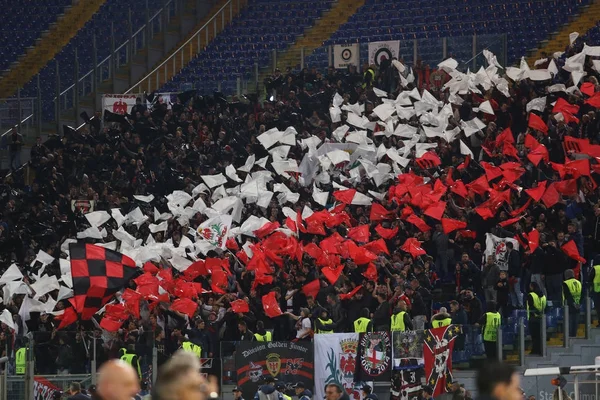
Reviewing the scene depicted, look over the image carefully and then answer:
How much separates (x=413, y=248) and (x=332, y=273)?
132 cm

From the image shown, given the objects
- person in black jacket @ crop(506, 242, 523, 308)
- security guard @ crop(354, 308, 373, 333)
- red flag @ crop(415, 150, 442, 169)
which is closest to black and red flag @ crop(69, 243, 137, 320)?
security guard @ crop(354, 308, 373, 333)

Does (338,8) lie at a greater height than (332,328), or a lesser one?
greater

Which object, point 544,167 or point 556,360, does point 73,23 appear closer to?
point 544,167

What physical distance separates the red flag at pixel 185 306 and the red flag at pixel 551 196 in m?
5.68

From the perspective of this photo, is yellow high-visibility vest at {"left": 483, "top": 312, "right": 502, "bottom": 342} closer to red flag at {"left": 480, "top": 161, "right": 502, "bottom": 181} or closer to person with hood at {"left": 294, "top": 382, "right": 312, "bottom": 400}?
person with hood at {"left": 294, "top": 382, "right": 312, "bottom": 400}

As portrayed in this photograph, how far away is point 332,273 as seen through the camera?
2058 centimetres

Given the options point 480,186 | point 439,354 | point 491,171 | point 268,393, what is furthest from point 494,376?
point 491,171

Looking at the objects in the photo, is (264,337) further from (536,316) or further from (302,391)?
(536,316)

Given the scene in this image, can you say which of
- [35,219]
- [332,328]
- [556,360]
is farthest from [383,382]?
[35,219]

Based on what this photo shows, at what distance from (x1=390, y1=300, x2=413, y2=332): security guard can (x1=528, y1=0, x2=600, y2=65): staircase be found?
12778 mm

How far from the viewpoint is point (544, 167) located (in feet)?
72.3

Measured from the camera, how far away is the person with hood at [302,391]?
1752 centimetres

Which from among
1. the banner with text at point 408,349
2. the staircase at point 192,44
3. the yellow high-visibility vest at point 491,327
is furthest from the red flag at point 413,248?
the staircase at point 192,44

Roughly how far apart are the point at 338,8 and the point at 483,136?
12392 mm
